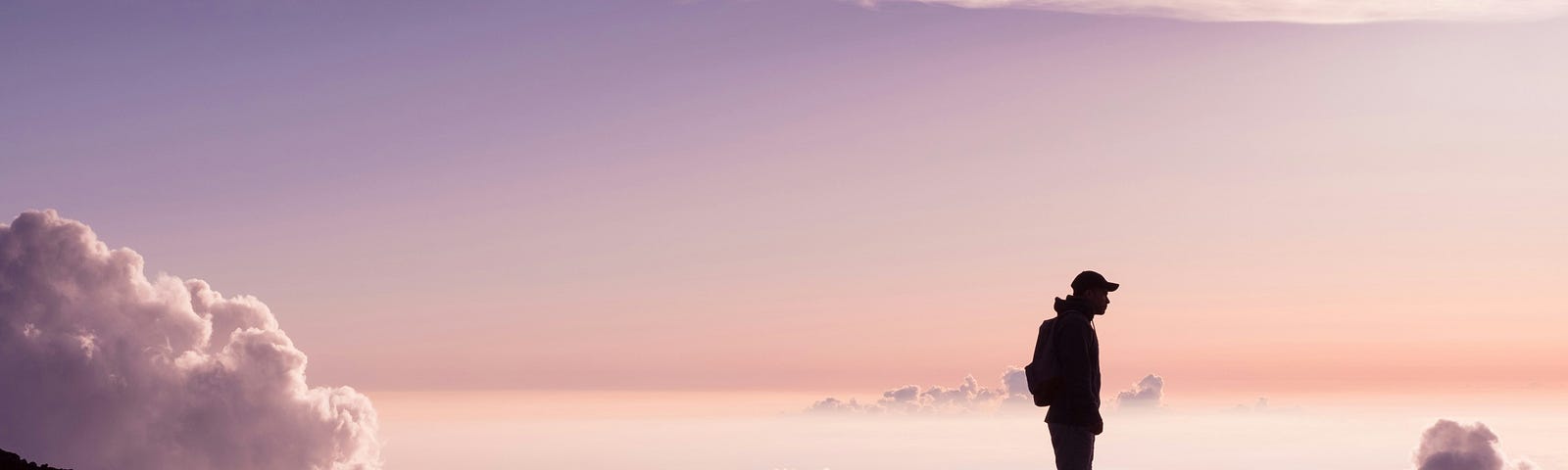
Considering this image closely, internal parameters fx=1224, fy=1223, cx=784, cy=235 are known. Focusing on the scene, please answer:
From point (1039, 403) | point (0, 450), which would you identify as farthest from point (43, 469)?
point (1039, 403)

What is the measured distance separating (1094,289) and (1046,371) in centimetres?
106

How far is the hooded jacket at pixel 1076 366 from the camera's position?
43.9ft

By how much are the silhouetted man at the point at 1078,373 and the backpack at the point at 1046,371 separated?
0.05 m

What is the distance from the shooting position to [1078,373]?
13.4 meters

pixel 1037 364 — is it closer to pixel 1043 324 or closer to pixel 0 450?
pixel 1043 324

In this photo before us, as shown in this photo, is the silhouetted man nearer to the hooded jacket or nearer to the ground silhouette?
the hooded jacket

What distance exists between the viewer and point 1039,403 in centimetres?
1359

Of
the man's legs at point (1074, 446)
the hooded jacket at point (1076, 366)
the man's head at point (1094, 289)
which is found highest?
the man's head at point (1094, 289)

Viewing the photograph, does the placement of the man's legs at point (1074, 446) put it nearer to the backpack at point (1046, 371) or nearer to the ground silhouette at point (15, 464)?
the backpack at point (1046, 371)

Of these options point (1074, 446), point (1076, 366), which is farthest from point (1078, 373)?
point (1074, 446)

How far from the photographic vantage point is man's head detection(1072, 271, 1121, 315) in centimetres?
1352

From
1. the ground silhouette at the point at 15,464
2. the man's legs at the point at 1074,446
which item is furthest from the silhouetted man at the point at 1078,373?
the ground silhouette at the point at 15,464

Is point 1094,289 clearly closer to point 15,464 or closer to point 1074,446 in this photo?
point 1074,446

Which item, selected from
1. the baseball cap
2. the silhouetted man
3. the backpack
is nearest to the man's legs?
the silhouetted man
